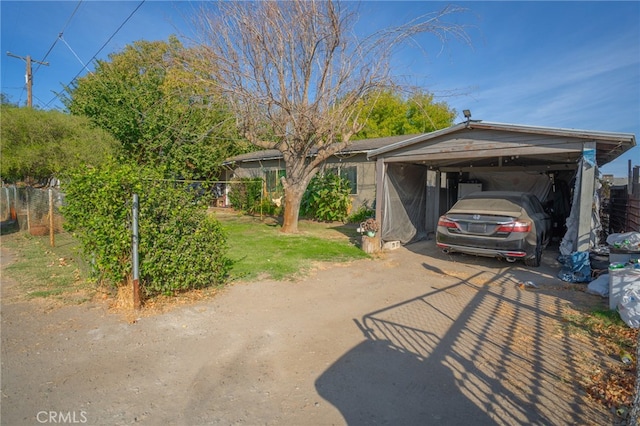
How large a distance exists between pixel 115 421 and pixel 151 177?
3.25 m

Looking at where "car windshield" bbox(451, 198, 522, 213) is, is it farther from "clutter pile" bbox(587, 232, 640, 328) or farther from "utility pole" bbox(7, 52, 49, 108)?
"utility pole" bbox(7, 52, 49, 108)

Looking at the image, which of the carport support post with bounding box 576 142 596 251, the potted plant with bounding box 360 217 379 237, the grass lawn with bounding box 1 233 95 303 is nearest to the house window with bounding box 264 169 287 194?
the potted plant with bounding box 360 217 379 237

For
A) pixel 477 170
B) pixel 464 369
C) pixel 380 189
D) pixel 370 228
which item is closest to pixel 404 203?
pixel 380 189

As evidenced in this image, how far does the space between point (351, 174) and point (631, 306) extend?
38.2ft

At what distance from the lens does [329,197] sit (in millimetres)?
15000

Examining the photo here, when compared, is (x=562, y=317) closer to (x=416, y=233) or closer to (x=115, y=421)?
(x=115, y=421)

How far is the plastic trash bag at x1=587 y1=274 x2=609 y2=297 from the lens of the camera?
5426 millimetres

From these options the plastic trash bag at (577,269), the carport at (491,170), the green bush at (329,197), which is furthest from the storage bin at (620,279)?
the green bush at (329,197)

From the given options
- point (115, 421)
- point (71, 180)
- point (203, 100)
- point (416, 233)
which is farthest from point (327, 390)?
point (203, 100)

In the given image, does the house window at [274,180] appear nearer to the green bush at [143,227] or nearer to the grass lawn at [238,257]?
the grass lawn at [238,257]

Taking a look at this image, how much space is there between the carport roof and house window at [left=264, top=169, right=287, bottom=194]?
30.6 ft

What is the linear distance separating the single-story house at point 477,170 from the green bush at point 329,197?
0.55 m

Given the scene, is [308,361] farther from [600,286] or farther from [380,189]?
[380,189]

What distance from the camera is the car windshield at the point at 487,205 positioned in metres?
7.11
